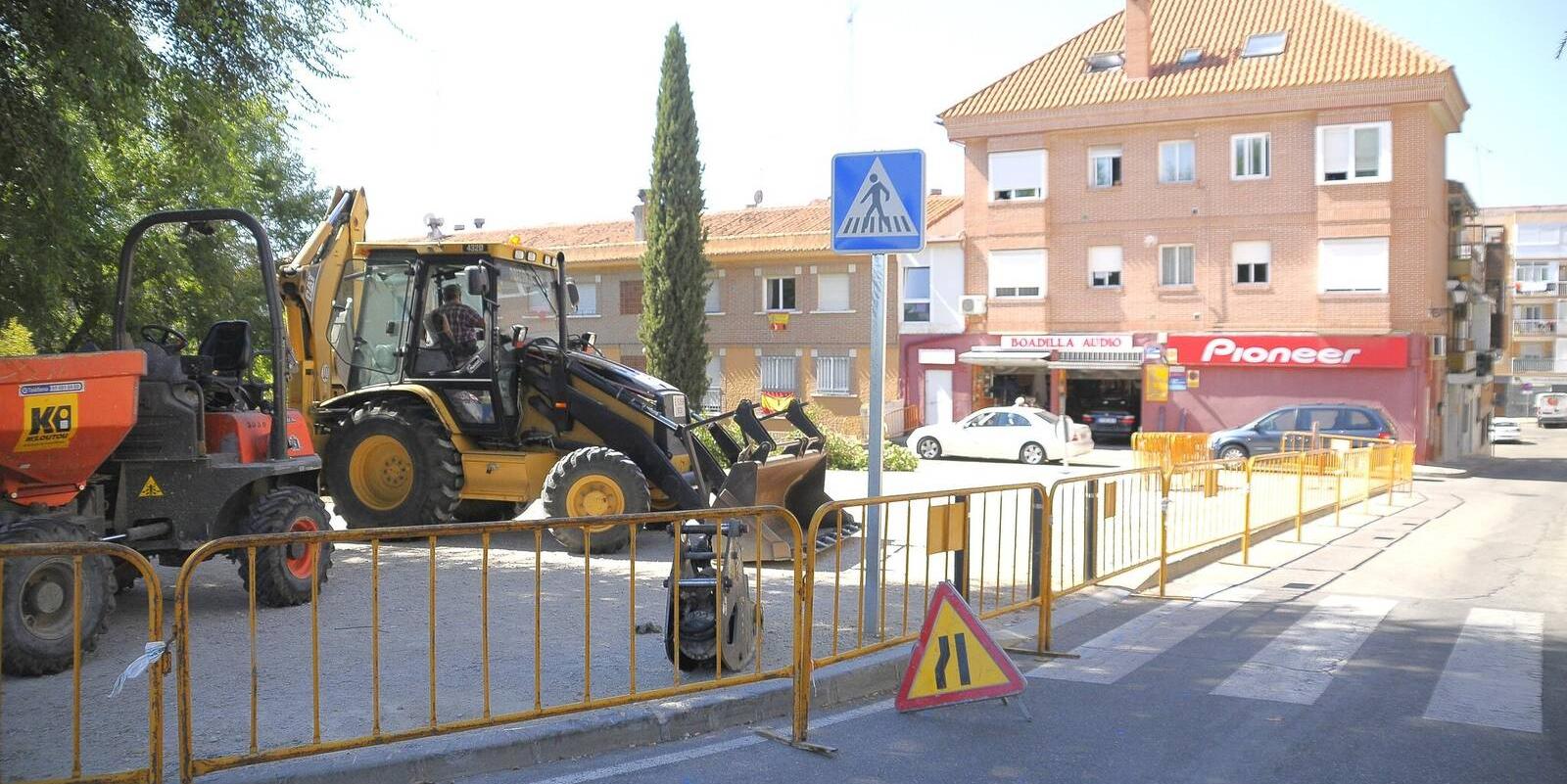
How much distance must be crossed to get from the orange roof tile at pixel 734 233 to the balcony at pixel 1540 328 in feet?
183

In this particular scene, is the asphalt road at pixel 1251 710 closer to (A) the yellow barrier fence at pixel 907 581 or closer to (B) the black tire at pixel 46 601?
(A) the yellow barrier fence at pixel 907 581

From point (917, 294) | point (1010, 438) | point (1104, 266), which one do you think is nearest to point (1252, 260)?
point (1104, 266)

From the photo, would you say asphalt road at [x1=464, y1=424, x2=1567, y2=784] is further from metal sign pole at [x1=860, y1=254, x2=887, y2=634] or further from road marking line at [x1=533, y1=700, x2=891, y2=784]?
metal sign pole at [x1=860, y1=254, x2=887, y2=634]

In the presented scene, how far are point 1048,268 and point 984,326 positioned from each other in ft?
8.44

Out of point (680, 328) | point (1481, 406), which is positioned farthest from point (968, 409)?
point (1481, 406)

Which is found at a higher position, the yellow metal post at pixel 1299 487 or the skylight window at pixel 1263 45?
the skylight window at pixel 1263 45

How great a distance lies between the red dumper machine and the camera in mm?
6285

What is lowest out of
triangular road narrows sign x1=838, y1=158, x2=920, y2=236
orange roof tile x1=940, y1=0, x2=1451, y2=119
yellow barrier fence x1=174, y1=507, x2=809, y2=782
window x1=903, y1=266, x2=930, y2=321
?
yellow barrier fence x1=174, y1=507, x2=809, y2=782

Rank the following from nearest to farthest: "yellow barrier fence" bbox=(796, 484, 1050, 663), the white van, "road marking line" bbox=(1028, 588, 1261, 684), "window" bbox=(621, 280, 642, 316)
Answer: "yellow barrier fence" bbox=(796, 484, 1050, 663) → "road marking line" bbox=(1028, 588, 1261, 684) → "window" bbox=(621, 280, 642, 316) → the white van

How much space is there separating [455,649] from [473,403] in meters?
4.99

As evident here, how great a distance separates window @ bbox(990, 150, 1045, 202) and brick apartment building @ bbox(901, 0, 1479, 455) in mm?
51

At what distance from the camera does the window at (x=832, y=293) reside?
37.8 metres

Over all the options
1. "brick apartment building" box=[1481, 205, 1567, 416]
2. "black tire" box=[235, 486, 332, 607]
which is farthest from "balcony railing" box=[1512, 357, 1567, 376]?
"black tire" box=[235, 486, 332, 607]

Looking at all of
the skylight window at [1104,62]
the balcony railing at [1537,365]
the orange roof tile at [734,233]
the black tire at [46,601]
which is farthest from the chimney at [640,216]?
the balcony railing at [1537,365]
